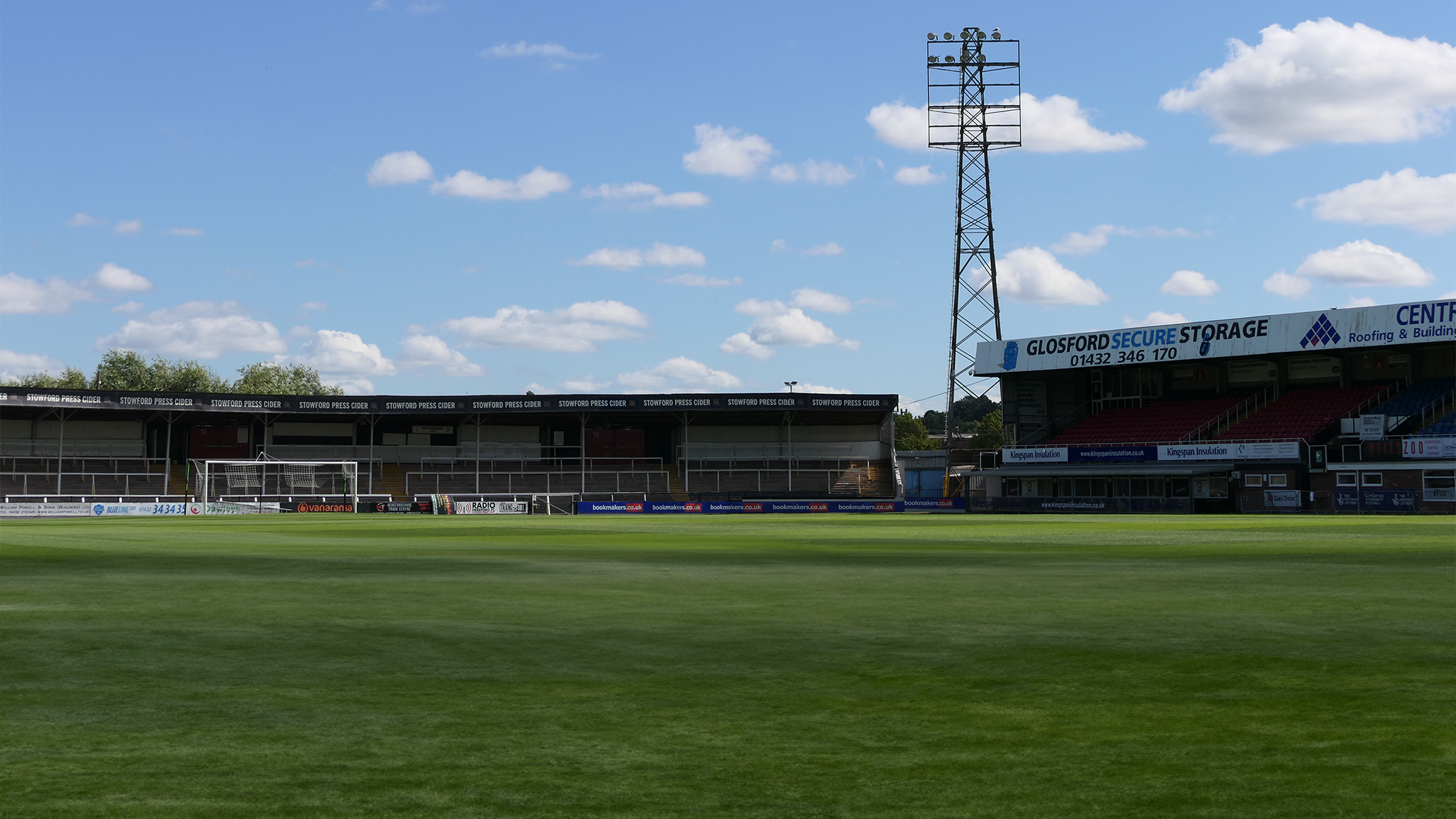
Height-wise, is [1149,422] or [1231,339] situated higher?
[1231,339]

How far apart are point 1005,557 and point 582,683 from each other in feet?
38.1

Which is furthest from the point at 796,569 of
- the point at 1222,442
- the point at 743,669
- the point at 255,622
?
the point at 1222,442

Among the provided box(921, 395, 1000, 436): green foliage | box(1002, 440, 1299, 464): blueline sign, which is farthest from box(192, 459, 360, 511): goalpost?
box(921, 395, 1000, 436): green foliage

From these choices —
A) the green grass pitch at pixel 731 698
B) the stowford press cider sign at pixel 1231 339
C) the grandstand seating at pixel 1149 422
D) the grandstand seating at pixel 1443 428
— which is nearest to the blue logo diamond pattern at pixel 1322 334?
the stowford press cider sign at pixel 1231 339

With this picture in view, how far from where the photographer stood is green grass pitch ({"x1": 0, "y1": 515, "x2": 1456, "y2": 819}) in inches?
144

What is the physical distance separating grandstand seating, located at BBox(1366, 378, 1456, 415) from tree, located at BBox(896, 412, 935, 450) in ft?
256

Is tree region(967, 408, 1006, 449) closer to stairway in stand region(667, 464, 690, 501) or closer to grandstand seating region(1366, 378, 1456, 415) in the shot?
stairway in stand region(667, 464, 690, 501)

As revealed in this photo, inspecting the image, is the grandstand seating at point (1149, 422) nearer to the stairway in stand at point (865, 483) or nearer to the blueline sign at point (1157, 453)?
the blueline sign at point (1157, 453)

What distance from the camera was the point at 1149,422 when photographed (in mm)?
68000

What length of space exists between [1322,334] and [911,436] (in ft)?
265

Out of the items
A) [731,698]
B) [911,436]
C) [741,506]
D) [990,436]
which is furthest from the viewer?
[911,436]

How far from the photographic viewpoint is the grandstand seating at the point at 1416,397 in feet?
189

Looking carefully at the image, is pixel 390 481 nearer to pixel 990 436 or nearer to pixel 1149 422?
pixel 1149 422

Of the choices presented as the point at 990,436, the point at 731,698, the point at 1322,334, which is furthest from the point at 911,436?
the point at 731,698
